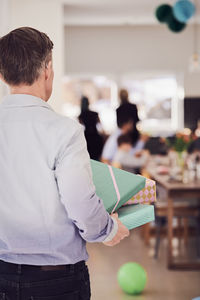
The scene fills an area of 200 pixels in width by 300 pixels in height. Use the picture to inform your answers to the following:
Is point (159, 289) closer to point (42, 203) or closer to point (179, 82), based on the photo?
point (42, 203)

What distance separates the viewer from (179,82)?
40.9 ft

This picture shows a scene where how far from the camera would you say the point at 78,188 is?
1550 mm

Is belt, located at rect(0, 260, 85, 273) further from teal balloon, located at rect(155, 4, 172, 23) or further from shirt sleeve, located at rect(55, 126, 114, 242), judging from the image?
teal balloon, located at rect(155, 4, 172, 23)

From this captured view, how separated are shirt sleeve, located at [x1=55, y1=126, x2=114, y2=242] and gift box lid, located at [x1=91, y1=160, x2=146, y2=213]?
0.14 m

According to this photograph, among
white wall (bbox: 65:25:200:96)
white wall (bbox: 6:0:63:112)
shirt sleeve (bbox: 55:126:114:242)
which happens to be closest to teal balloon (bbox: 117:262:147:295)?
shirt sleeve (bbox: 55:126:114:242)

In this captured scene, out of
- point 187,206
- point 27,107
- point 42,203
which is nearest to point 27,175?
point 42,203

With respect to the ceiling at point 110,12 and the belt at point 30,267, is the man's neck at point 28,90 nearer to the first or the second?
the belt at point 30,267

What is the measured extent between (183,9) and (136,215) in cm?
639

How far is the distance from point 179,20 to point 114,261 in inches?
155

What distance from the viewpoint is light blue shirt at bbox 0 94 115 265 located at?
5.13 feet

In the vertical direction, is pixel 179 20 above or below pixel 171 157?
above

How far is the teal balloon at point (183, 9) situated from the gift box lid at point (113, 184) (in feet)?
20.8

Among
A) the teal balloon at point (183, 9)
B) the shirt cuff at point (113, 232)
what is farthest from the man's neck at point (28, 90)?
the teal balloon at point (183, 9)

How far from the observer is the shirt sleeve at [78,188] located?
154 centimetres
